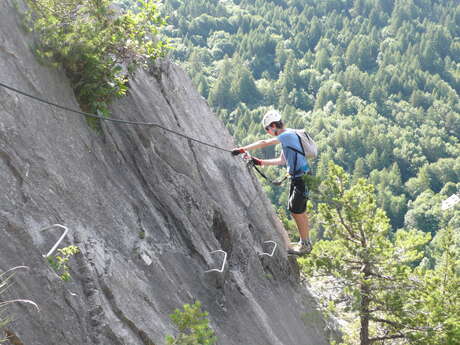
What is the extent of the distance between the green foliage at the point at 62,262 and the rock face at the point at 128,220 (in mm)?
112

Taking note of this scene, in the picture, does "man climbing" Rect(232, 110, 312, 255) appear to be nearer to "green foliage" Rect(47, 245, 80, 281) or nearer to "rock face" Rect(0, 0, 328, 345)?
"rock face" Rect(0, 0, 328, 345)

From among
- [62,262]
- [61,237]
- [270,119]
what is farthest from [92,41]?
[270,119]

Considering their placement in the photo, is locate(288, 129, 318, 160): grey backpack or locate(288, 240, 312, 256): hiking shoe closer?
locate(288, 129, 318, 160): grey backpack

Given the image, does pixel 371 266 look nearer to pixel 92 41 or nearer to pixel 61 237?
pixel 92 41

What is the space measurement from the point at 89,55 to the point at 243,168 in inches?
191

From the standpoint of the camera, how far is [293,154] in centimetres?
1004

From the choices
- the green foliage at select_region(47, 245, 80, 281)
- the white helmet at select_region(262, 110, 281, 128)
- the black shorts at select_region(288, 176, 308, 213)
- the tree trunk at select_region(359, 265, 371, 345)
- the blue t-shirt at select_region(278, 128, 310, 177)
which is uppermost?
the green foliage at select_region(47, 245, 80, 281)

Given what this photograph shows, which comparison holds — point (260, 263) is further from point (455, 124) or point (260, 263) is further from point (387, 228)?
point (455, 124)

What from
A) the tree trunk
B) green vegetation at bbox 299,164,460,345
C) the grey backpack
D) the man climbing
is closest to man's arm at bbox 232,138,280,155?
the man climbing

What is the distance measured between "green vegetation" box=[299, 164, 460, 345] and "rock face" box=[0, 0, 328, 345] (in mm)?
1628

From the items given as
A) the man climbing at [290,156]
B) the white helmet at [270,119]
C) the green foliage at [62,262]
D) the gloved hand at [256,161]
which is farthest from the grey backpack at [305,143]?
the green foliage at [62,262]

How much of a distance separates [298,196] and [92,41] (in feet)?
16.0

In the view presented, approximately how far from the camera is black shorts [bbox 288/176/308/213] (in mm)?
10500

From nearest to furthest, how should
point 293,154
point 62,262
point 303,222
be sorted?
point 62,262 → point 293,154 → point 303,222
